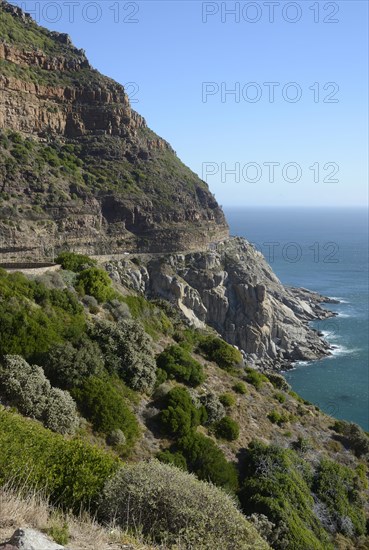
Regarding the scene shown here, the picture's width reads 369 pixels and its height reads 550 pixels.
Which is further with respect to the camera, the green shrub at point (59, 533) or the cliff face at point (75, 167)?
the cliff face at point (75, 167)

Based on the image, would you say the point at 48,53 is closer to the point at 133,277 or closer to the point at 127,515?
the point at 133,277

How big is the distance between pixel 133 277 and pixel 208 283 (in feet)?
35.1

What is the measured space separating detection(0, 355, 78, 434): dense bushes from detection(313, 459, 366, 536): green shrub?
929 cm

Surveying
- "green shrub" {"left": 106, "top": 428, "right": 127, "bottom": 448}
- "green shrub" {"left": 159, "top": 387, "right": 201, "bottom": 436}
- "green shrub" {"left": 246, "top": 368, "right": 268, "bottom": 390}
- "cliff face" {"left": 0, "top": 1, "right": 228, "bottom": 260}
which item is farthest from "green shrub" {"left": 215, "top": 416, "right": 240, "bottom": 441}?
"cliff face" {"left": 0, "top": 1, "right": 228, "bottom": 260}

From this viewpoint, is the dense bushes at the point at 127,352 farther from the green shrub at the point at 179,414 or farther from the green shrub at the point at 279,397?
the green shrub at the point at 279,397

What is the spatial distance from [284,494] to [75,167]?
5615 cm

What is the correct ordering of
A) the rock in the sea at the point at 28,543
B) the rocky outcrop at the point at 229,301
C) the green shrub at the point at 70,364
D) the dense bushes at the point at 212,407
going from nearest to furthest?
the rock in the sea at the point at 28,543, the green shrub at the point at 70,364, the dense bushes at the point at 212,407, the rocky outcrop at the point at 229,301

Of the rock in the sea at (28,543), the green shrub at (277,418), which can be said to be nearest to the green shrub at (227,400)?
the green shrub at (277,418)

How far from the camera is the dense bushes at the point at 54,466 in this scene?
29.1ft

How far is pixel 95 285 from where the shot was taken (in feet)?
72.7

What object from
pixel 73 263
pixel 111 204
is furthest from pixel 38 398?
pixel 111 204

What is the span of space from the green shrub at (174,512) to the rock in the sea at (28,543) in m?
1.84

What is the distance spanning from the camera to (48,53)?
7256 centimetres

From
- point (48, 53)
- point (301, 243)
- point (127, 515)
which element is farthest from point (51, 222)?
point (301, 243)
